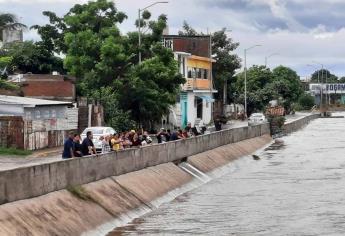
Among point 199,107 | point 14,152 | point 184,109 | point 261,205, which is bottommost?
point 261,205

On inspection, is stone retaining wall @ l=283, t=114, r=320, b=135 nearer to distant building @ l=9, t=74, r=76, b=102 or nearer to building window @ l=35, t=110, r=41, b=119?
distant building @ l=9, t=74, r=76, b=102

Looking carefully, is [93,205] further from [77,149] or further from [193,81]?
[193,81]

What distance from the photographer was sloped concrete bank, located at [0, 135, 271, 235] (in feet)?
57.2

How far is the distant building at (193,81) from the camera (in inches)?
3009

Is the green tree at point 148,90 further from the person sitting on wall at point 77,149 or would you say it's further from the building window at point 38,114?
the person sitting on wall at point 77,149

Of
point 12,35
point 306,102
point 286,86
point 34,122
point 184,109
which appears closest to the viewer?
point 34,122

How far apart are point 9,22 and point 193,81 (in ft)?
64.2

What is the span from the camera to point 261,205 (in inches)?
1051

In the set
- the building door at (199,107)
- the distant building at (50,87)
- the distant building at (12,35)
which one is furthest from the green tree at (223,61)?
the distant building at (50,87)

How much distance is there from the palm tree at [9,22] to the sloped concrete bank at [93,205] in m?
46.1

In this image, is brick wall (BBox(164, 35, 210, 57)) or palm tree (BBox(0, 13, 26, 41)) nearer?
palm tree (BBox(0, 13, 26, 41))

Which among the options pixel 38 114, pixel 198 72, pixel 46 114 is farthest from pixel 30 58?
pixel 38 114

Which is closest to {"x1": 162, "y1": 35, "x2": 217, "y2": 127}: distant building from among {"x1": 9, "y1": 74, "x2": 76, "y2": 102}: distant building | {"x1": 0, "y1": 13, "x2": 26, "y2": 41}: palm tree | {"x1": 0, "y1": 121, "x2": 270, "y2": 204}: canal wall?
{"x1": 0, "y1": 13, "x2": 26, "y2": 41}: palm tree

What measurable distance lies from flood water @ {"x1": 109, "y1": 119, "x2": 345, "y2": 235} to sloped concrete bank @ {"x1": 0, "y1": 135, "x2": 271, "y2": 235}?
588 mm
